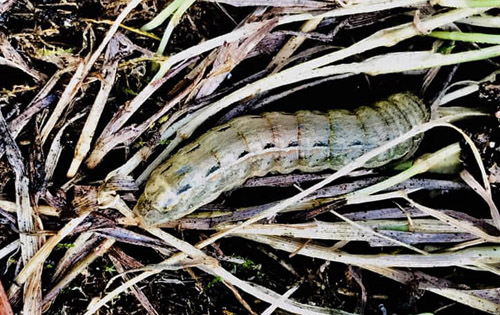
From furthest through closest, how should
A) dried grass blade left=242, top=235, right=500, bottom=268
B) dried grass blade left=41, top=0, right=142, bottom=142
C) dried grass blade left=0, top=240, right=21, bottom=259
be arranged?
dried grass blade left=242, top=235, right=500, bottom=268, dried grass blade left=0, top=240, right=21, bottom=259, dried grass blade left=41, top=0, right=142, bottom=142

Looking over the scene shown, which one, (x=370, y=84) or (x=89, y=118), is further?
(x=370, y=84)

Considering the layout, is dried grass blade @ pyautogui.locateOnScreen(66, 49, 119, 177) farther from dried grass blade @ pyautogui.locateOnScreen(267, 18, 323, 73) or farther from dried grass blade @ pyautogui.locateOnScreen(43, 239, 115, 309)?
dried grass blade @ pyautogui.locateOnScreen(267, 18, 323, 73)

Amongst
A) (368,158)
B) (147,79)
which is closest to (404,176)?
(368,158)

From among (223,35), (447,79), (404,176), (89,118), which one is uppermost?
(223,35)

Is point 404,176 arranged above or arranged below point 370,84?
below

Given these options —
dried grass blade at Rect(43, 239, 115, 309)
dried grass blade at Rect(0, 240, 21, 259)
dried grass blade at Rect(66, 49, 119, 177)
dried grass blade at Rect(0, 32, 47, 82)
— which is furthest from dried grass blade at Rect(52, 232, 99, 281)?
dried grass blade at Rect(0, 32, 47, 82)

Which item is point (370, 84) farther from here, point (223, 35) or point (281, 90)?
point (223, 35)
